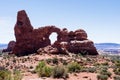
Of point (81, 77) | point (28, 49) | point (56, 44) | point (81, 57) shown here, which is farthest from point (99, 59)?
point (81, 77)

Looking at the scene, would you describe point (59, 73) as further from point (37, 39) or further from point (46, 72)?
point (37, 39)

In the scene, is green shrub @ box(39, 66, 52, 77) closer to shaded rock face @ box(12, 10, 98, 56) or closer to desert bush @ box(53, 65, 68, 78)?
desert bush @ box(53, 65, 68, 78)

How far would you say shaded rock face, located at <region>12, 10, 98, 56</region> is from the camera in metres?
74.7

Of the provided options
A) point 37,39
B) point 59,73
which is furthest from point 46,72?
point 37,39

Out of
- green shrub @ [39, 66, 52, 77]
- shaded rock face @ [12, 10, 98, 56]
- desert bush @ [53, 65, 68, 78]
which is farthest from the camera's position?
shaded rock face @ [12, 10, 98, 56]

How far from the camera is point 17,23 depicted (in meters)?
75.1

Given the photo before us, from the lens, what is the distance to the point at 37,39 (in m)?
75.2

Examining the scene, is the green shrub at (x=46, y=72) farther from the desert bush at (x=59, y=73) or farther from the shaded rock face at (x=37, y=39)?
the shaded rock face at (x=37, y=39)

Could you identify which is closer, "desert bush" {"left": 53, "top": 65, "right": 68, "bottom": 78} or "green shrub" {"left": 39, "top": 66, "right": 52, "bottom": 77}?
"desert bush" {"left": 53, "top": 65, "right": 68, "bottom": 78}

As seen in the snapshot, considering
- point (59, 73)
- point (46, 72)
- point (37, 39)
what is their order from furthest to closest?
point (37, 39), point (46, 72), point (59, 73)

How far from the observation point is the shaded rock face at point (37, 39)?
7469 centimetres

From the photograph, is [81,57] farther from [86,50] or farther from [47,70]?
[47,70]

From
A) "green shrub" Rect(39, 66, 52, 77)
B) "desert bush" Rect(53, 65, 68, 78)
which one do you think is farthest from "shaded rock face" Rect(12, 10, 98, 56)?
"desert bush" Rect(53, 65, 68, 78)

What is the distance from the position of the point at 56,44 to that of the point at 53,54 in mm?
2654
